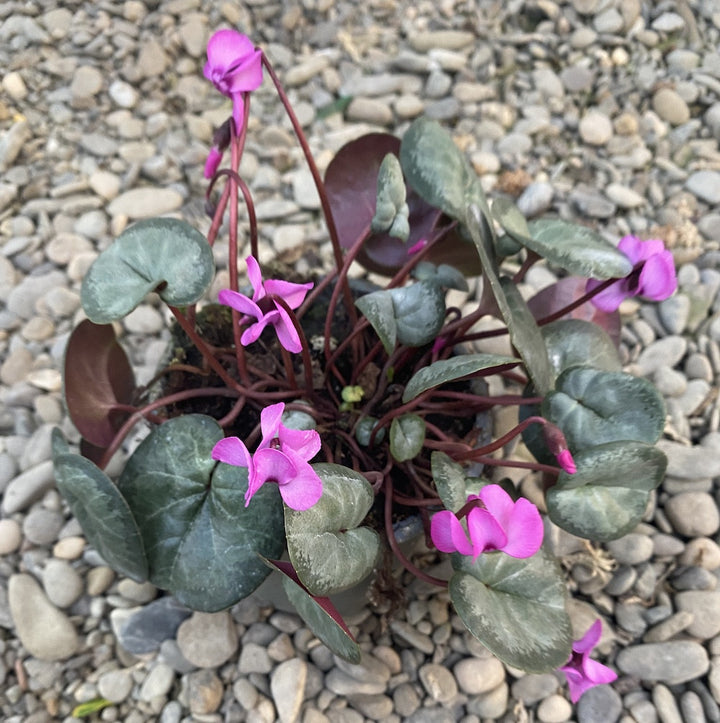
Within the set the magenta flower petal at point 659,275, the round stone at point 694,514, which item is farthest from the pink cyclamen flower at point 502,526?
the round stone at point 694,514

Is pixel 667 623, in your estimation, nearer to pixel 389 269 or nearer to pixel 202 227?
pixel 389 269

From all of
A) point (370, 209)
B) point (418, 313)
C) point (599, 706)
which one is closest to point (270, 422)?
point (418, 313)

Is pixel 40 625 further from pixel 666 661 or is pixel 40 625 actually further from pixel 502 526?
pixel 666 661

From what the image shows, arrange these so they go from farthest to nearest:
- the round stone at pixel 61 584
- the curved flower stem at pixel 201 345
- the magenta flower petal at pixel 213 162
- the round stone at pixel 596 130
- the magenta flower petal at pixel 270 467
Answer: the round stone at pixel 596 130 < the round stone at pixel 61 584 < the magenta flower petal at pixel 213 162 < the curved flower stem at pixel 201 345 < the magenta flower petal at pixel 270 467

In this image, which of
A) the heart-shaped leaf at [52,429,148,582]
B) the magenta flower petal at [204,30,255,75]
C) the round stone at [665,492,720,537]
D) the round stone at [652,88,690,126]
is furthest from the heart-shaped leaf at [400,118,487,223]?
the round stone at [652,88,690,126]

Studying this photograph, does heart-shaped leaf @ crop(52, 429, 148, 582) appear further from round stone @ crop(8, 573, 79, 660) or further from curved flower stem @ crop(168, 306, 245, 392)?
round stone @ crop(8, 573, 79, 660)

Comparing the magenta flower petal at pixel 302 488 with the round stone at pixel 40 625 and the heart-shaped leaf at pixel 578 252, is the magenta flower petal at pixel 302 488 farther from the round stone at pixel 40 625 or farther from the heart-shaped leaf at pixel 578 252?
the round stone at pixel 40 625
